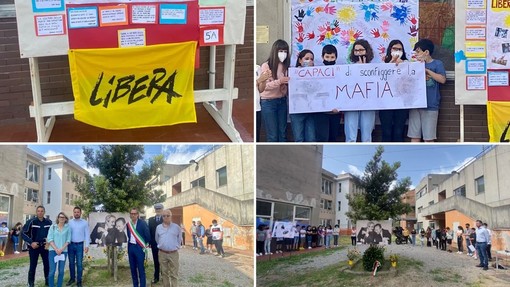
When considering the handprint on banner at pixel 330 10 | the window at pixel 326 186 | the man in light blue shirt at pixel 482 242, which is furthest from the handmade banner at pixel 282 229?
the handprint on banner at pixel 330 10

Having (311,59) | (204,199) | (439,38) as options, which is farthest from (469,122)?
(204,199)

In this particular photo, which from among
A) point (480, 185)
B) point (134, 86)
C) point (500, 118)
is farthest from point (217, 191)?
point (500, 118)

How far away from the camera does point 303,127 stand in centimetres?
557

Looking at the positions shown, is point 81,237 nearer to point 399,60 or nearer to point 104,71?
point 104,71

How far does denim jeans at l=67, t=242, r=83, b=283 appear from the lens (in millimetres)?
4375

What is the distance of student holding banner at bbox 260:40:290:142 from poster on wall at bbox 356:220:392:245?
57.5 inches

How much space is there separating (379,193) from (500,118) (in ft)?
5.83

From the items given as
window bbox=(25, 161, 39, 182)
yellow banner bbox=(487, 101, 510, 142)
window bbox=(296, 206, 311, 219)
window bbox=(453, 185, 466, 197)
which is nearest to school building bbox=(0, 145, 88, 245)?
window bbox=(25, 161, 39, 182)

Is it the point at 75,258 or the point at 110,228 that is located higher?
the point at 110,228

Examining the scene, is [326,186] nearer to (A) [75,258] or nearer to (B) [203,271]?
(B) [203,271]

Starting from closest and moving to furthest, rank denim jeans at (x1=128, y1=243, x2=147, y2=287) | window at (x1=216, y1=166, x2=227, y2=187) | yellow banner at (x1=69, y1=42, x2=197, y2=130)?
denim jeans at (x1=128, y1=243, x2=147, y2=287) → window at (x1=216, y1=166, x2=227, y2=187) → yellow banner at (x1=69, y1=42, x2=197, y2=130)

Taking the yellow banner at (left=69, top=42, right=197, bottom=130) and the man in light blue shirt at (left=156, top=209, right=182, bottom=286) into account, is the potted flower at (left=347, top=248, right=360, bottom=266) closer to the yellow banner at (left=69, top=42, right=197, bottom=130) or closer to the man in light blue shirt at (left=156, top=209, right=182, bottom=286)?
the man in light blue shirt at (left=156, top=209, right=182, bottom=286)

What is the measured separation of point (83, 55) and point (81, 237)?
5.60ft

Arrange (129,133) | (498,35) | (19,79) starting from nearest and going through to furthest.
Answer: (498,35) → (129,133) → (19,79)
